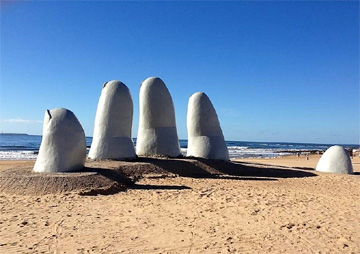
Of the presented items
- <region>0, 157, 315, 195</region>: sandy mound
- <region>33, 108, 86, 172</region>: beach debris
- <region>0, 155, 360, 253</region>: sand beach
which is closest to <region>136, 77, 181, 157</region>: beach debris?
<region>0, 157, 315, 195</region>: sandy mound

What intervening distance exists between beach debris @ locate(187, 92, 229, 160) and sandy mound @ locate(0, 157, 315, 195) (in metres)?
1.10

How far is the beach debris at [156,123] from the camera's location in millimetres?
14781

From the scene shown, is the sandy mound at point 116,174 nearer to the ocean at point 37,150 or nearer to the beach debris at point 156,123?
the beach debris at point 156,123

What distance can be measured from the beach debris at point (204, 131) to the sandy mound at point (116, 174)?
110 centimetres

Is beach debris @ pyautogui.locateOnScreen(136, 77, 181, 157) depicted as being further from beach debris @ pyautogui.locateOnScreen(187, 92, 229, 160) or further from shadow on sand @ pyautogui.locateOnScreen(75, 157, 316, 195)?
beach debris @ pyautogui.locateOnScreen(187, 92, 229, 160)

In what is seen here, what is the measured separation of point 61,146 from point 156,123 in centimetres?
544

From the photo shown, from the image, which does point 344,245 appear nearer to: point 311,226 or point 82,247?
point 311,226

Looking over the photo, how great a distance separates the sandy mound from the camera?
8883 mm

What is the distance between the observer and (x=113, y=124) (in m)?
13.4

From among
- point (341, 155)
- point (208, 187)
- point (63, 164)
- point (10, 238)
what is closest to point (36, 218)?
point (10, 238)

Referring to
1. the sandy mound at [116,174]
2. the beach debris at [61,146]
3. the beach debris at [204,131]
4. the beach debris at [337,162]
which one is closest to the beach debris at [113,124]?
the sandy mound at [116,174]

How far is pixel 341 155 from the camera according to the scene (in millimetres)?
15516

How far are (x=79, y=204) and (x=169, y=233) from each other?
2865 mm

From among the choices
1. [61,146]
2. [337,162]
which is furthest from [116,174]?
[337,162]
